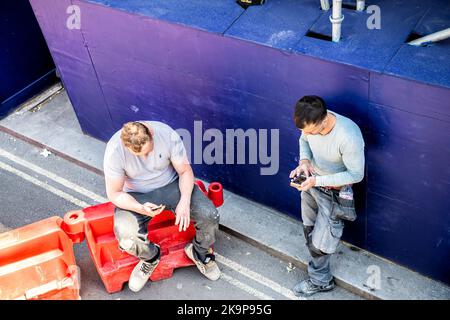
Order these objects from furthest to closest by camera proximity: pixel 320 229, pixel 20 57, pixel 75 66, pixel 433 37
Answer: pixel 20 57, pixel 75 66, pixel 320 229, pixel 433 37

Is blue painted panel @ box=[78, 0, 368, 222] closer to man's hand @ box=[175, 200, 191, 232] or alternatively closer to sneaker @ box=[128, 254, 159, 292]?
man's hand @ box=[175, 200, 191, 232]

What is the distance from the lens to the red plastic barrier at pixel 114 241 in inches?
201

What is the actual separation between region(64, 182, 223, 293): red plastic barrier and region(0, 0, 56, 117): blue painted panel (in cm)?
308

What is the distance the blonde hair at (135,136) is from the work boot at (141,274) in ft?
3.81

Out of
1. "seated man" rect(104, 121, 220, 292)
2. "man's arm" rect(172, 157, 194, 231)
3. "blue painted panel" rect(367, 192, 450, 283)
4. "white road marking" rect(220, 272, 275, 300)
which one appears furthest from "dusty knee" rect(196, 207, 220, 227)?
"blue painted panel" rect(367, 192, 450, 283)

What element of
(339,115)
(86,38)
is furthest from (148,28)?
(339,115)

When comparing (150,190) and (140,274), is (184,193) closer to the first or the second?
(150,190)

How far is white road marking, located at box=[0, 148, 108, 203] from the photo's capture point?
6393 millimetres

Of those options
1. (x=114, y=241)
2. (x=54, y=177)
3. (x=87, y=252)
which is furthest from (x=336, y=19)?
(x=54, y=177)

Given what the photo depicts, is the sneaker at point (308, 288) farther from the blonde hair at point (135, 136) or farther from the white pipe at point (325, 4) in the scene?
the white pipe at point (325, 4)

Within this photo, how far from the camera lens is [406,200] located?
480 centimetres

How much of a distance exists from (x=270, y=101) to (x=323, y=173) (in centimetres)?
79

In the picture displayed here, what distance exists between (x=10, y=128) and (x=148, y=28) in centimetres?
295

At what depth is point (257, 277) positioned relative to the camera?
546cm
